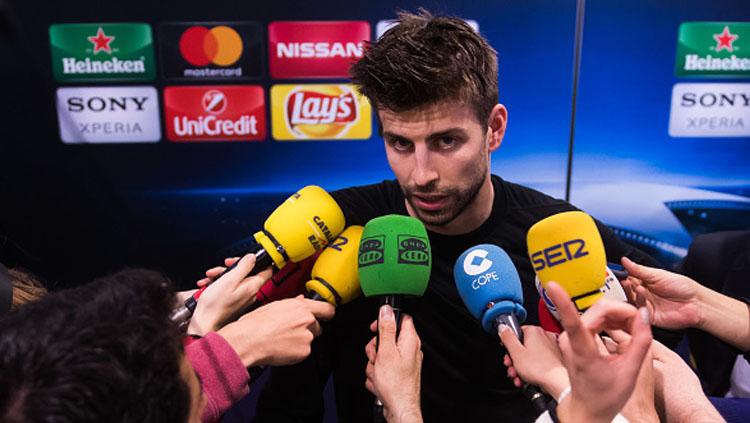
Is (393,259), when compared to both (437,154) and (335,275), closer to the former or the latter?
(335,275)

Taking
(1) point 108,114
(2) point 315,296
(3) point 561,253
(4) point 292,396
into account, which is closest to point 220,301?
(2) point 315,296

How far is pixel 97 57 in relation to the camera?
2.46m

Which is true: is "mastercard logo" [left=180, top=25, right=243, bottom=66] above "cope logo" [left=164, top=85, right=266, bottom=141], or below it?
above

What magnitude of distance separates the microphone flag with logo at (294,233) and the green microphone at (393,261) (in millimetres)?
98

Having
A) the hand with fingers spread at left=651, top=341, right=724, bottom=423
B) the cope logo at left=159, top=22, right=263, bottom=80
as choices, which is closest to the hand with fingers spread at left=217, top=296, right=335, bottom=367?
the hand with fingers spread at left=651, top=341, right=724, bottom=423

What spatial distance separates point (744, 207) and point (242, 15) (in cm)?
243

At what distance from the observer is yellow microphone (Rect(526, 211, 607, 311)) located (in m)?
0.95

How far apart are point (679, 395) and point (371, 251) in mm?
545

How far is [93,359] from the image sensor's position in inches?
21.1

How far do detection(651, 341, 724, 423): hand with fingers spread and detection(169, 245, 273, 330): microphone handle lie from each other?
71 centimetres

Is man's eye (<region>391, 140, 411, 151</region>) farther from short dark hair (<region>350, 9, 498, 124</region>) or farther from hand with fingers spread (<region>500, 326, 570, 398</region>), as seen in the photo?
hand with fingers spread (<region>500, 326, 570, 398</region>)

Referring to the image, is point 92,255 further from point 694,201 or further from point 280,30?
point 694,201

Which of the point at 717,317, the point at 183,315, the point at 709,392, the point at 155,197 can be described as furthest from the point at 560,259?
Answer: the point at 155,197

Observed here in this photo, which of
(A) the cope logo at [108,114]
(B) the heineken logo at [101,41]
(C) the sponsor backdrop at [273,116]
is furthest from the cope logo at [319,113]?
(B) the heineken logo at [101,41]
